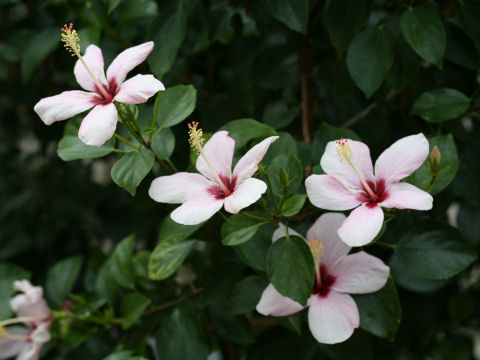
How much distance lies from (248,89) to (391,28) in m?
0.35

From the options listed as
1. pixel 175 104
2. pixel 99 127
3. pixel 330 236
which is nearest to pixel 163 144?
pixel 175 104

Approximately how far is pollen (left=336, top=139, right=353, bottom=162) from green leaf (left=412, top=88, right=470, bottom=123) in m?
0.23

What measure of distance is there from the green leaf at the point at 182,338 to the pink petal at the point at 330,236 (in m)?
0.26

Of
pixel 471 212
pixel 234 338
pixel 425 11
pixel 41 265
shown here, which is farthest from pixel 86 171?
pixel 425 11

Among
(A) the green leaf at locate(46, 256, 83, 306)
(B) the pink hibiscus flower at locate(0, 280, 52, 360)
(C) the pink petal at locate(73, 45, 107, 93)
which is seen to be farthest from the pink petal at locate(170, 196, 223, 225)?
(A) the green leaf at locate(46, 256, 83, 306)

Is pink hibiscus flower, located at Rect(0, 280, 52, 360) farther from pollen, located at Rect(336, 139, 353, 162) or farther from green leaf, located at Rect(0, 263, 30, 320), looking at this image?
pollen, located at Rect(336, 139, 353, 162)

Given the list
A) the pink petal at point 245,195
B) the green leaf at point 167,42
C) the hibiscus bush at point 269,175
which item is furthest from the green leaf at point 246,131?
the green leaf at point 167,42

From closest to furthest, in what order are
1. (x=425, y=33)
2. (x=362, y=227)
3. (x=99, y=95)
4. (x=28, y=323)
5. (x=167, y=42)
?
(x=362, y=227) → (x=99, y=95) → (x=425, y=33) → (x=167, y=42) → (x=28, y=323)

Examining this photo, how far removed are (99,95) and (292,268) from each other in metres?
0.33

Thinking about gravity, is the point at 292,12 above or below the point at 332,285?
A: above

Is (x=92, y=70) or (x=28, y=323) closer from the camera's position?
(x=92, y=70)

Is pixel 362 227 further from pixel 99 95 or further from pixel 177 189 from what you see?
pixel 99 95

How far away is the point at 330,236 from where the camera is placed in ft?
2.49

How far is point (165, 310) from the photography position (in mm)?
1043
